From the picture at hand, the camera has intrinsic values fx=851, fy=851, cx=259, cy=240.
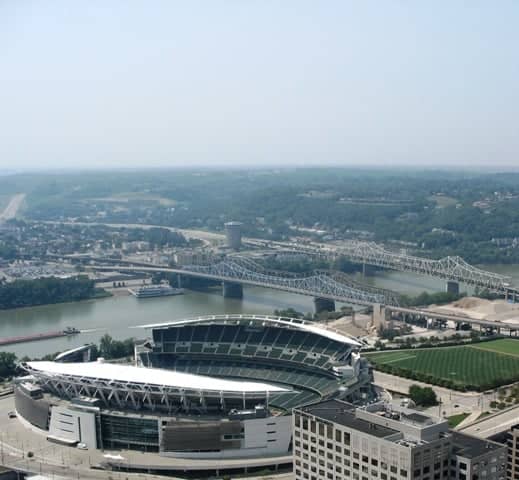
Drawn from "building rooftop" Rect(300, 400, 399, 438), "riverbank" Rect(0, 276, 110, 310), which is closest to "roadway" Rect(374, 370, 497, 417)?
"building rooftop" Rect(300, 400, 399, 438)

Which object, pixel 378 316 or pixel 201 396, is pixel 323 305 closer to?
pixel 378 316

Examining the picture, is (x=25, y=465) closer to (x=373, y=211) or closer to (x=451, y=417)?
(x=451, y=417)

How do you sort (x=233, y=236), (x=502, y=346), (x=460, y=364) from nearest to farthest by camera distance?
(x=460, y=364) → (x=502, y=346) → (x=233, y=236)

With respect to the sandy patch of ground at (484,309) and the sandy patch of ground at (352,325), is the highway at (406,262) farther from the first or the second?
the sandy patch of ground at (352,325)

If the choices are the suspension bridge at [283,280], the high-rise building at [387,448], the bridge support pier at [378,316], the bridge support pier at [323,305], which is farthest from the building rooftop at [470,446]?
the bridge support pier at [323,305]

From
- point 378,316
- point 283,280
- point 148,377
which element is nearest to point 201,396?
point 148,377
